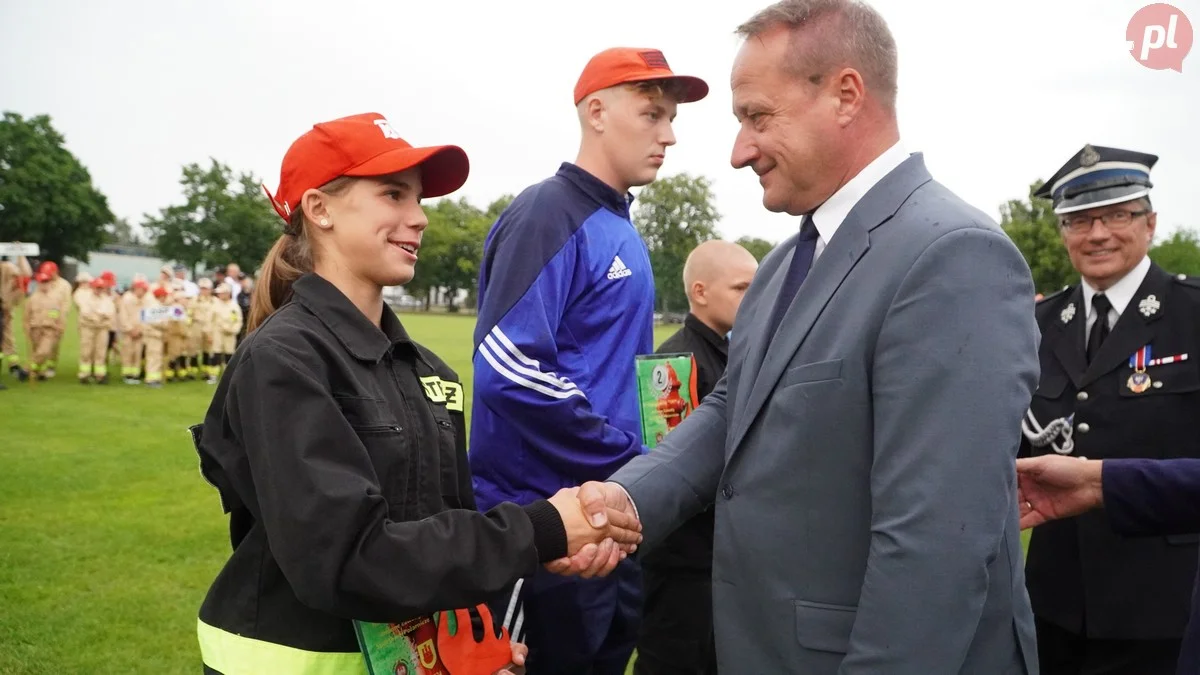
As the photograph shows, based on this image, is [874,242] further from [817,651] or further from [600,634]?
[600,634]

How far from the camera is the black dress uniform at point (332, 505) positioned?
2.04 meters

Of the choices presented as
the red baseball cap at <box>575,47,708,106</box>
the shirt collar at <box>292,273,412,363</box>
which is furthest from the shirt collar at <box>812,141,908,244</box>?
the red baseball cap at <box>575,47,708,106</box>

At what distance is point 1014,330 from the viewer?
1895 millimetres

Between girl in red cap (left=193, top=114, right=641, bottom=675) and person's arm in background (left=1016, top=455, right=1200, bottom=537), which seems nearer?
girl in red cap (left=193, top=114, right=641, bottom=675)

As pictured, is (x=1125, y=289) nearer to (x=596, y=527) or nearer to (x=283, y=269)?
(x=596, y=527)

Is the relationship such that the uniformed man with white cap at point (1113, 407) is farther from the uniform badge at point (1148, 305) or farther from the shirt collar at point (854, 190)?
the shirt collar at point (854, 190)

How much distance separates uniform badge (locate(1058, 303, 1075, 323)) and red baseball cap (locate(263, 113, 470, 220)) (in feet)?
10.3

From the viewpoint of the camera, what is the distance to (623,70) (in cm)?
354

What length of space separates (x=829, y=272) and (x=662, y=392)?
5.06 ft

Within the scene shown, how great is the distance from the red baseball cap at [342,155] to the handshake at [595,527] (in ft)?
3.61

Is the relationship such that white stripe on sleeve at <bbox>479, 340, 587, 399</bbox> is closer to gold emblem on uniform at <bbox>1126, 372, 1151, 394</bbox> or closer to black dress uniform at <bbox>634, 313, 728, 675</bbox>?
black dress uniform at <bbox>634, 313, 728, 675</bbox>

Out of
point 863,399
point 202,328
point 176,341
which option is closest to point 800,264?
point 863,399

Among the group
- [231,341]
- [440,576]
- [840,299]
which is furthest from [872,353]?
[231,341]

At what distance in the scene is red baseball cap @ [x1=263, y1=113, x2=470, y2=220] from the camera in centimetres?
251
